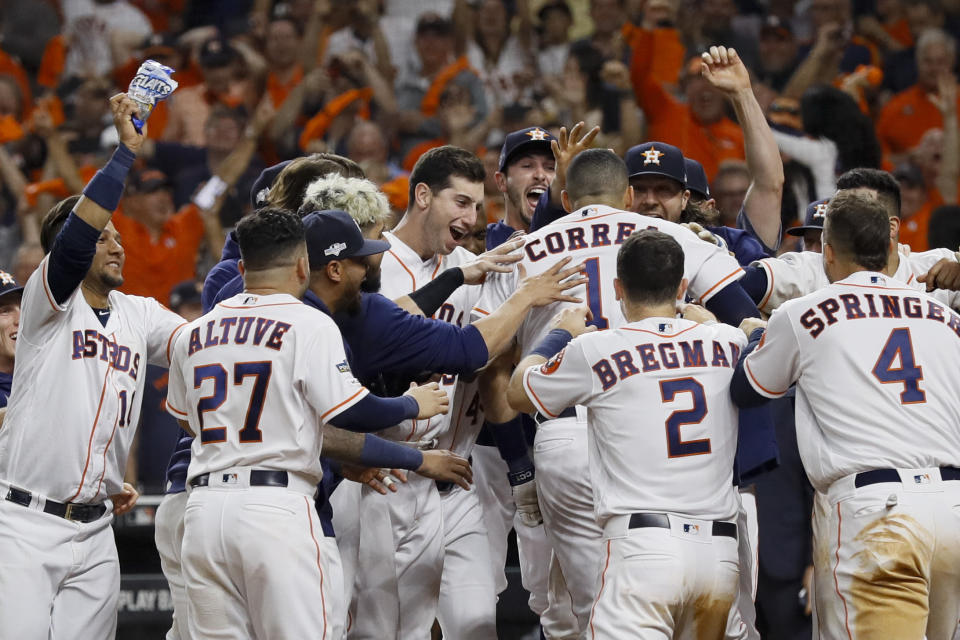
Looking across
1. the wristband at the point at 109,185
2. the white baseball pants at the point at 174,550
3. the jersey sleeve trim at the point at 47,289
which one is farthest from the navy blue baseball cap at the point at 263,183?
the white baseball pants at the point at 174,550

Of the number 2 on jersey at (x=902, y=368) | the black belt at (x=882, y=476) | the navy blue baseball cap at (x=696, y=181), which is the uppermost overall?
the navy blue baseball cap at (x=696, y=181)

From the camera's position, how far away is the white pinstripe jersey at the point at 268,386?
4129mm

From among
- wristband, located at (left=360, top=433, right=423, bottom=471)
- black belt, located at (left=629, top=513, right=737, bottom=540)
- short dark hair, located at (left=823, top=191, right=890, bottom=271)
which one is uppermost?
short dark hair, located at (left=823, top=191, right=890, bottom=271)

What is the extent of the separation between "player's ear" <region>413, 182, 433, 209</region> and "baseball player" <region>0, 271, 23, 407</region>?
71.2 inches

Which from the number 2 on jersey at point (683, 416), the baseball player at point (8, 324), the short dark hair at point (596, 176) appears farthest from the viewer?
the baseball player at point (8, 324)

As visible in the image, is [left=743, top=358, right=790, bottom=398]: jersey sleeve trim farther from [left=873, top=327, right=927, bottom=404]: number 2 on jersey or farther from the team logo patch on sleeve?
the team logo patch on sleeve

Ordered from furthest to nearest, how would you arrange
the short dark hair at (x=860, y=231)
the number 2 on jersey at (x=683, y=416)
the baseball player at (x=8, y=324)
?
the baseball player at (x=8, y=324)
the short dark hair at (x=860, y=231)
the number 2 on jersey at (x=683, y=416)

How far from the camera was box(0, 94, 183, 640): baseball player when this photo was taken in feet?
14.5

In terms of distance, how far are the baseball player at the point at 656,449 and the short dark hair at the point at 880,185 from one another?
4.72 ft

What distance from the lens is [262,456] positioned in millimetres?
4125

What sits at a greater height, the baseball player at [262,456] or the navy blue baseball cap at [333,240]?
the navy blue baseball cap at [333,240]

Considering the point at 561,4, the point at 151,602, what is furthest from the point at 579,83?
the point at 151,602

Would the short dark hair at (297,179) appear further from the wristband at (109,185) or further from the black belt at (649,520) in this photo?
the black belt at (649,520)

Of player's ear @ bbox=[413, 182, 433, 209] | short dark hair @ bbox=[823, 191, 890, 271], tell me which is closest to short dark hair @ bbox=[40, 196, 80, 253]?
player's ear @ bbox=[413, 182, 433, 209]
